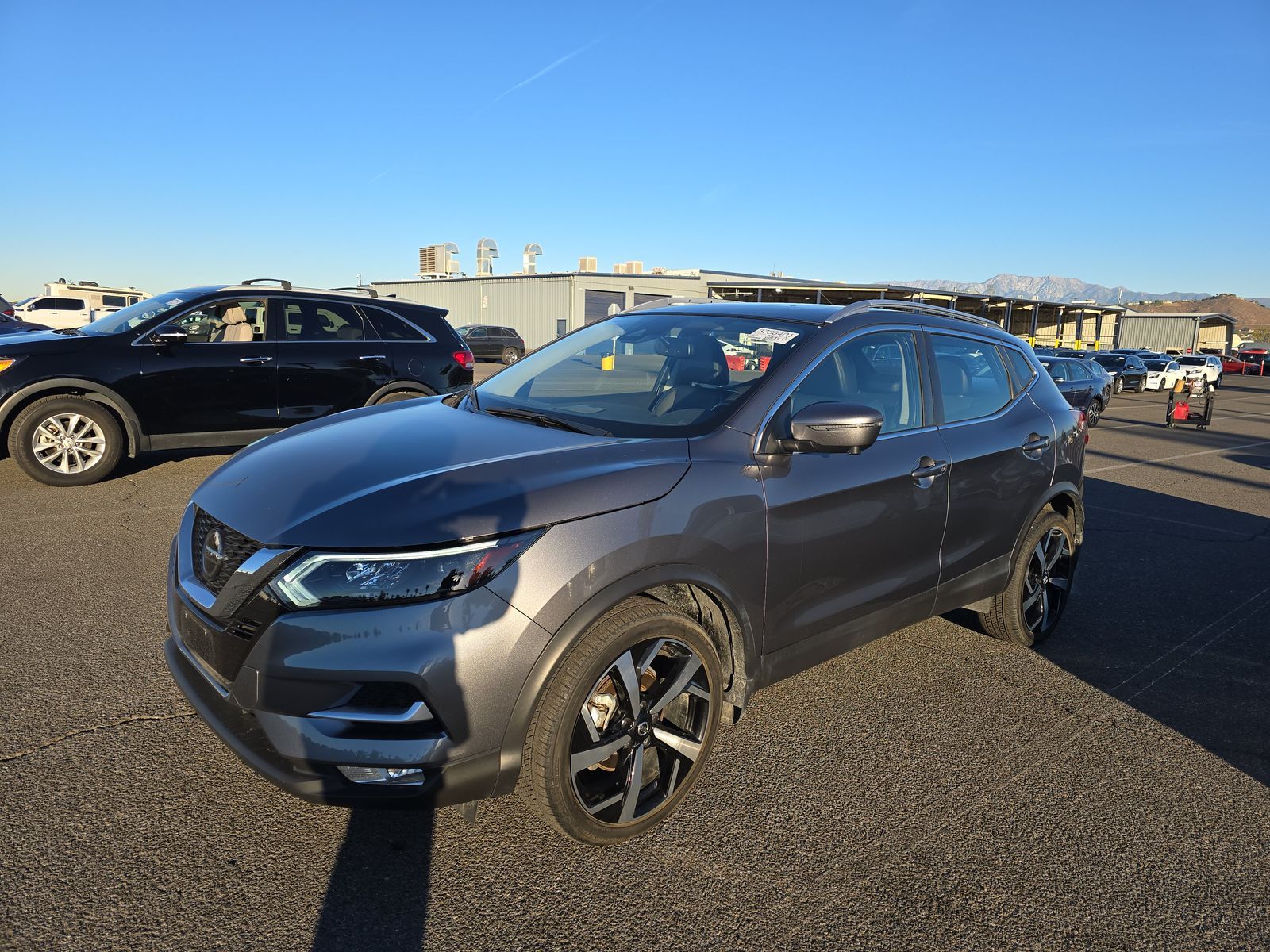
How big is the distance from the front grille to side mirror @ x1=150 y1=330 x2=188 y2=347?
5651mm

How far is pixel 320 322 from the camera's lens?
8.47 m

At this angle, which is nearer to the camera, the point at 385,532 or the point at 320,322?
the point at 385,532

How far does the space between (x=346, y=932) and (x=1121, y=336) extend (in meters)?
85.3

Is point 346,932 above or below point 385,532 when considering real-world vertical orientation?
below

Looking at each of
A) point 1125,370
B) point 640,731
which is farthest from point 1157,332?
point 640,731

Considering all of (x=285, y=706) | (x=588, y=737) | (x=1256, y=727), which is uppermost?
(x=285, y=706)

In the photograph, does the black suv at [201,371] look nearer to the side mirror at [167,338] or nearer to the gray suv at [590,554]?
the side mirror at [167,338]

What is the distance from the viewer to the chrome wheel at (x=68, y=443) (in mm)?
7406

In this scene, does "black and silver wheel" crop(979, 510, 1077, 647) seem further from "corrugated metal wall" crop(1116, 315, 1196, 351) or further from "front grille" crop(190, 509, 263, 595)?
"corrugated metal wall" crop(1116, 315, 1196, 351)

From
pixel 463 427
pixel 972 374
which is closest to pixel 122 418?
pixel 463 427

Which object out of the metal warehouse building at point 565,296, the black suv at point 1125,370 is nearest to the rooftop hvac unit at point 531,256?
the metal warehouse building at point 565,296

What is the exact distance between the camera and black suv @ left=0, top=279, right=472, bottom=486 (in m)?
7.37

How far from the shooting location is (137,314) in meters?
7.93

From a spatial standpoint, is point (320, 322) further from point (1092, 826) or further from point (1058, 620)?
point (1092, 826)
